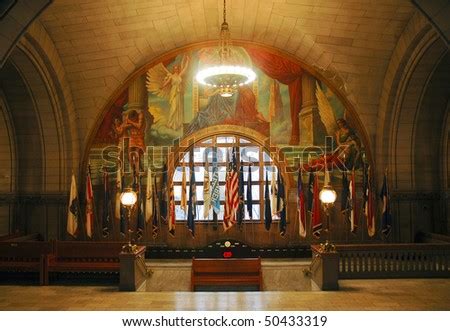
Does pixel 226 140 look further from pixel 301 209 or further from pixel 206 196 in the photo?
pixel 301 209

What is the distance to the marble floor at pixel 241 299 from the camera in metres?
9.07

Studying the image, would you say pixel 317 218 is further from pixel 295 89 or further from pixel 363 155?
pixel 295 89

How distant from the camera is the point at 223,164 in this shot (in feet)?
53.8

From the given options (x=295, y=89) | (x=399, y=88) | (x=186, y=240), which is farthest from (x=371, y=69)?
(x=186, y=240)

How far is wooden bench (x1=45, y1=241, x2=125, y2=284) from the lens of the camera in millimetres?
11766

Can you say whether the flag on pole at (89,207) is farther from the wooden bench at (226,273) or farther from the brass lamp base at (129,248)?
the brass lamp base at (129,248)

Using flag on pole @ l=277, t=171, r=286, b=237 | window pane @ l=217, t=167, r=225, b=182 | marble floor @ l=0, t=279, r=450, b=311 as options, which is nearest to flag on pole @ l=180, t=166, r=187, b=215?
window pane @ l=217, t=167, r=225, b=182

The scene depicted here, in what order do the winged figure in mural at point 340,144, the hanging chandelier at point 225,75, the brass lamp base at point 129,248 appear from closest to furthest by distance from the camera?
the hanging chandelier at point 225,75 → the brass lamp base at point 129,248 → the winged figure in mural at point 340,144

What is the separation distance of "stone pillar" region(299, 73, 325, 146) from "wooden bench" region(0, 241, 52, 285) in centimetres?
801

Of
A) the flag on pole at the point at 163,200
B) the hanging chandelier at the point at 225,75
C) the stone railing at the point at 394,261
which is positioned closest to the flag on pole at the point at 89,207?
the flag on pole at the point at 163,200

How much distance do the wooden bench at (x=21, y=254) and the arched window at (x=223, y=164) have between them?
4.91 metres

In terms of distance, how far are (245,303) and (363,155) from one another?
26.4 ft

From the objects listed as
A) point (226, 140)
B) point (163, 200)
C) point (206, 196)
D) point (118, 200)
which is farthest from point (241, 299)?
point (226, 140)

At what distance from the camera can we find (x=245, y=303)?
927cm
